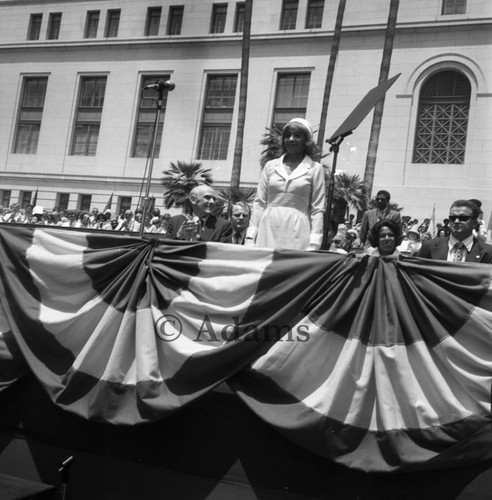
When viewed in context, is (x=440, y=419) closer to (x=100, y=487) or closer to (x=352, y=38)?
(x=100, y=487)

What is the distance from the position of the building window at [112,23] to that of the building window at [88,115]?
278cm

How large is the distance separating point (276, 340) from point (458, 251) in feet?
6.18

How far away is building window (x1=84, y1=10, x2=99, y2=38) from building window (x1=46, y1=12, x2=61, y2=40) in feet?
7.26

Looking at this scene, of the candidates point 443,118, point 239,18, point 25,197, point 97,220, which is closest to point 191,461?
point 97,220

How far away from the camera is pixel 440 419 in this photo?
10.5 ft

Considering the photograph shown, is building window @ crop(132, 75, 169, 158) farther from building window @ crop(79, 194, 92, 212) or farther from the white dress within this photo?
the white dress

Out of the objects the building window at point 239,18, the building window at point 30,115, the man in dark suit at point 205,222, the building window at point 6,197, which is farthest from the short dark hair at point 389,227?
the building window at point 6,197

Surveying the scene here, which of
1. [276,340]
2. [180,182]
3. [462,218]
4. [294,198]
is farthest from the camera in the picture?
[180,182]

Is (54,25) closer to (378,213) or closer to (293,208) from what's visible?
(378,213)

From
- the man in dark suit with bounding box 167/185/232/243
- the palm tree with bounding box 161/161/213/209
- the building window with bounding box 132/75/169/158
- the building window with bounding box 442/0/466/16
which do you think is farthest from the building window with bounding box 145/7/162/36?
the man in dark suit with bounding box 167/185/232/243

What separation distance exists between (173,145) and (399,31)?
13186 millimetres

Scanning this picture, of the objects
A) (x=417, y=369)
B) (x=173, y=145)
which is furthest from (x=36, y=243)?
(x=173, y=145)

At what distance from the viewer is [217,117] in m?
32.5

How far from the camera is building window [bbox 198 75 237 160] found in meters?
32.1
